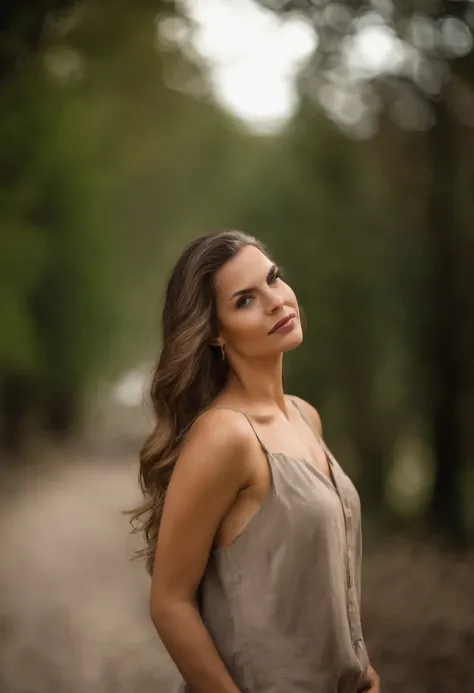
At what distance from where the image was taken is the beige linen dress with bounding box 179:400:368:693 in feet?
3.52

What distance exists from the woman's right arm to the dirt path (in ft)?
2.39

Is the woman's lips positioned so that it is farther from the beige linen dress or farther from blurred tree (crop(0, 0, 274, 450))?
blurred tree (crop(0, 0, 274, 450))

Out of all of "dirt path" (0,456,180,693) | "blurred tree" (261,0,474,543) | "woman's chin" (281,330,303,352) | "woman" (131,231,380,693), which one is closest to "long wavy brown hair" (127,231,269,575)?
"woman" (131,231,380,693)

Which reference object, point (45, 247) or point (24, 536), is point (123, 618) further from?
point (45, 247)

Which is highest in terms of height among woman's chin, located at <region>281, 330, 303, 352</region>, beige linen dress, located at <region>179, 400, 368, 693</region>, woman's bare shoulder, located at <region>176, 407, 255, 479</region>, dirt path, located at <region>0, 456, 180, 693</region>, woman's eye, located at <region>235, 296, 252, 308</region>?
woman's eye, located at <region>235, 296, 252, 308</region>

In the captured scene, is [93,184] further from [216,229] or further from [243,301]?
[243,301]

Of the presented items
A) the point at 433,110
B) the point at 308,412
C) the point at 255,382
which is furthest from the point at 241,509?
the point at 433,110

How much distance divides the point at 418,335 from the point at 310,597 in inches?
49.8

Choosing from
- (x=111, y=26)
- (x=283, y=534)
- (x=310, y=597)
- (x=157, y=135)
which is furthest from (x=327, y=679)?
(x=111, y=26)

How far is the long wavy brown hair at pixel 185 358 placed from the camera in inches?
44.5

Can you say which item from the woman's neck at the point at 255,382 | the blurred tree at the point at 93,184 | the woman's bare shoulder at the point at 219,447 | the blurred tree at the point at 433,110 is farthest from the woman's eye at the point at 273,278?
the blurred tree at the point at 433,110

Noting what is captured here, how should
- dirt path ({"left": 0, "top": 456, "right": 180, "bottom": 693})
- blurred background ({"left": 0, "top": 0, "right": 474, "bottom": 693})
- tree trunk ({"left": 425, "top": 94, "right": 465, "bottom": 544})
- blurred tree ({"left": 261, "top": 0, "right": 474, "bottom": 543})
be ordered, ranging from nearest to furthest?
dirt path ({"left": 0, "top": 456, "right": 180, "bottom": 693}) < blurred background ({"left": 0, "top": 0, "right": 474, "bottom": 693}) < blurred tree ({"left": 261, "top": 0, "right": 474, "bottom": 543}) < tree trunk ({"left": 425, "top": 94, "right": 465, "bottom": 544})

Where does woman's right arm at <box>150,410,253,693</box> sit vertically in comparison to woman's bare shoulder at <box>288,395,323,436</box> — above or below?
below

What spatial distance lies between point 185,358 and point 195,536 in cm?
26
